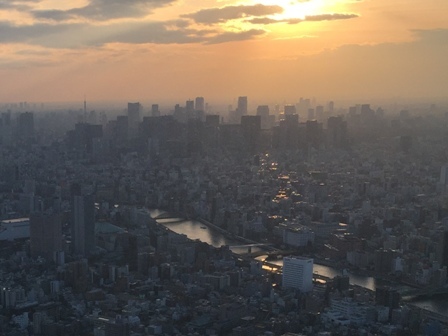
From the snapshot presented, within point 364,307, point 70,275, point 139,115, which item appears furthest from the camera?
point 139,115

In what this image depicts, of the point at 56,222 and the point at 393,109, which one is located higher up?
the point at 393,109

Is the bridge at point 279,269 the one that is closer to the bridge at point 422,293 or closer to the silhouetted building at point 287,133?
the bridge at point 422,293


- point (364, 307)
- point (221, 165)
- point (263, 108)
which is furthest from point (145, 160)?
point (364, 307)

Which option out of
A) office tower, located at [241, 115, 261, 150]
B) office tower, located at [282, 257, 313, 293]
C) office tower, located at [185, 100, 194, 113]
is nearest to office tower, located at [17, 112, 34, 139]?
office tower, located at [185, 100, 194, 113]

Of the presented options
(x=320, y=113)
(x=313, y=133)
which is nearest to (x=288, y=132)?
(x=313, y=133)

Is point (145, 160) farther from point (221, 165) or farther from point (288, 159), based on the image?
point (288, 159)
